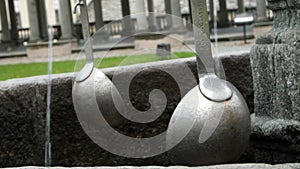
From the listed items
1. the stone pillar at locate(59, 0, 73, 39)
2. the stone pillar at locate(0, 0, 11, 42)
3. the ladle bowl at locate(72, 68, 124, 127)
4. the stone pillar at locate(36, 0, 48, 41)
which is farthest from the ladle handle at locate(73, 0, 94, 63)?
the stone pillar at locate(36, 0, 48, 41)

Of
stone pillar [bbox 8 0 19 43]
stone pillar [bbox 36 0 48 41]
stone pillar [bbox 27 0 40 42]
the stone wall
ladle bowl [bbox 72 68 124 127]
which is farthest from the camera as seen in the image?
stone pillar [bbox 36 0 48 41]

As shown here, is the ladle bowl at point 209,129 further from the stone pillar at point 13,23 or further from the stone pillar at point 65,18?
the stone pillar at point 13,23

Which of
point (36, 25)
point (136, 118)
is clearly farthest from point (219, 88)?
point (36, 25)

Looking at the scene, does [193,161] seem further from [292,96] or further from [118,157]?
[118,157]

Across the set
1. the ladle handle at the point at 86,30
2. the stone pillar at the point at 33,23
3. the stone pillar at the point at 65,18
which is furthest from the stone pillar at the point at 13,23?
the ladle handle at the point at 86,30

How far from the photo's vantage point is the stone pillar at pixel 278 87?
302cm

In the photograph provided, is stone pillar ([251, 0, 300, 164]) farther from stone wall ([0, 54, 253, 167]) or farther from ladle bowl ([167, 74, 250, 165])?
stone wall ([0, 54, 253, 167])

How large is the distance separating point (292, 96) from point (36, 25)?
22.1m

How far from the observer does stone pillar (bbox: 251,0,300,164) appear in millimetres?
3018

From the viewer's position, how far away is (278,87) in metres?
3.12

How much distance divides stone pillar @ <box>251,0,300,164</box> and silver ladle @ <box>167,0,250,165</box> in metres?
0.33

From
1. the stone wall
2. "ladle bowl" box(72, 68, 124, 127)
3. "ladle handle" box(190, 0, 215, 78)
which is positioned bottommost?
the stone wall

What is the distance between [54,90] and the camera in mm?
4055

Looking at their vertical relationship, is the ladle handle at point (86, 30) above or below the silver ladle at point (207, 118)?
above
